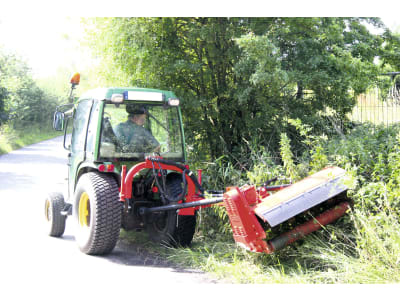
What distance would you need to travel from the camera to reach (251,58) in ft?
24.8

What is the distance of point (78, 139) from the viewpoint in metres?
6.66

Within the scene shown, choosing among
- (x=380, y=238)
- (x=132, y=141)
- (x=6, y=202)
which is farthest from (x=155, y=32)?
(x=380, y=238)

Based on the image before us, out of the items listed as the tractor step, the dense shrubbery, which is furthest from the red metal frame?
the tractor step

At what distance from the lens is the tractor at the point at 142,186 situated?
4.89 metres

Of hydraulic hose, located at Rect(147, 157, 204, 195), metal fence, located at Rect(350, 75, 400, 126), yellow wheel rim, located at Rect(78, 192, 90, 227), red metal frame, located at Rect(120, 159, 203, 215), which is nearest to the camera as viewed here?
red metal frame, located at Rect(120, 159, 203, 215)

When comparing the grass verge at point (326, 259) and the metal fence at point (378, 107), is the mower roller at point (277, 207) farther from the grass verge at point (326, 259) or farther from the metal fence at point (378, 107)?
the metal fence at point (378, 107)

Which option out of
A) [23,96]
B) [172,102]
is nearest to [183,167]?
[172,102]

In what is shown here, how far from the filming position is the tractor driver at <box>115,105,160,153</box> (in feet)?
20.1

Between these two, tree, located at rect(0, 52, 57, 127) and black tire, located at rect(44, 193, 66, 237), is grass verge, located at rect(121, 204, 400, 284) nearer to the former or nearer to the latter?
black tire, located at rect(44, 193, 66, 237)

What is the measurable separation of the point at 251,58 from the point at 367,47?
2196 millimetres

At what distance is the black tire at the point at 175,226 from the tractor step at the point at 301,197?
159cm

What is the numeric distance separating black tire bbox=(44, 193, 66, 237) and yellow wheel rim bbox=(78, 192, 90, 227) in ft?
3.05

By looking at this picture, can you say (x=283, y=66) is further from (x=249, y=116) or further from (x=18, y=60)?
(x=18, y=60)

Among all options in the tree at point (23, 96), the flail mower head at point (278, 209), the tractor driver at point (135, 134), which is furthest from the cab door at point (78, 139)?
the tree at point (23, 96)
